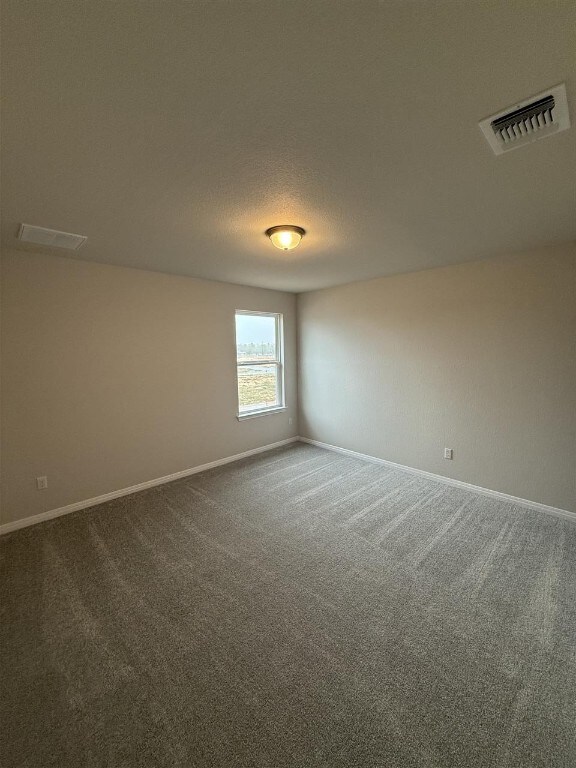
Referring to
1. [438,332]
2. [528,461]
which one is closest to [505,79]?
[438,332]

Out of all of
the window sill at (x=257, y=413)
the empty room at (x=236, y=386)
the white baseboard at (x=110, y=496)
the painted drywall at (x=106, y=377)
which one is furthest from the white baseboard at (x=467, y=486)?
the painted drywall at (x=106, y=377)

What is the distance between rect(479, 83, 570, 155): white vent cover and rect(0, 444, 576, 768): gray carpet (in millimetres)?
2478

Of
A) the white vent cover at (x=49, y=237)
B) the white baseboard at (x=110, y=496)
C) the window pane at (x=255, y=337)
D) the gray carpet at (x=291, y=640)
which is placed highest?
the white vent cover at (x=49, y=237)

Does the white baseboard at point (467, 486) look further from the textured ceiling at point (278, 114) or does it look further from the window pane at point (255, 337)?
the textured ceiling at point (278, 114)

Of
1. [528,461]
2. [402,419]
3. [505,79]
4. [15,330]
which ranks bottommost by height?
[528,461]

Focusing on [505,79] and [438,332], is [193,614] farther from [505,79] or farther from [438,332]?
[438,332]

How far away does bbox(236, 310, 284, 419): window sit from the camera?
448 cm

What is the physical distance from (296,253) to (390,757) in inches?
126

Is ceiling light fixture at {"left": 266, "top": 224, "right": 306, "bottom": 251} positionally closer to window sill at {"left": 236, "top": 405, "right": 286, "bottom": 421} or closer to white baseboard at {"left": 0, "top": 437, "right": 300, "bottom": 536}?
window sill at {"left": 236, "top": 405, "right": 286, "bottom": 421}

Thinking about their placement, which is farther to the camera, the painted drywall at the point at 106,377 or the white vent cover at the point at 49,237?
the painted drywall at the point at 106,377

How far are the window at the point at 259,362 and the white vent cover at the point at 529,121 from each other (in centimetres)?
346

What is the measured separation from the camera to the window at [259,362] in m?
4.48

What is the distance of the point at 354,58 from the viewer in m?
0.97

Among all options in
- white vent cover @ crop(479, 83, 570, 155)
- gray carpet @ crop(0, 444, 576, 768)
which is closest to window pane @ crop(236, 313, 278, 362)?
gray carpet @ crop(0, 444, 576, 768)
